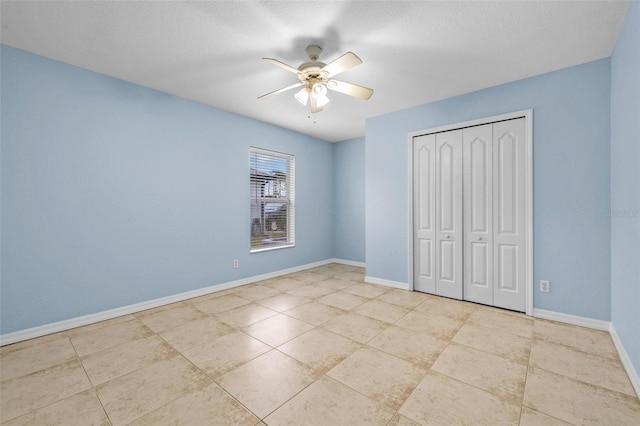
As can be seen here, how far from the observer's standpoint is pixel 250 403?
164 cm

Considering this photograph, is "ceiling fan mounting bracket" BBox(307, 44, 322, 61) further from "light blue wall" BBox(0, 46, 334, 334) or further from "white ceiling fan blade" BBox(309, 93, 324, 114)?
"light blue wall" BBox(0, 46, 334, 334)

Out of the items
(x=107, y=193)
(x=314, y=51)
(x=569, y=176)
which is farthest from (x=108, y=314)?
(x=569, y=176)

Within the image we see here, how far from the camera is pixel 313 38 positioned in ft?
7.55

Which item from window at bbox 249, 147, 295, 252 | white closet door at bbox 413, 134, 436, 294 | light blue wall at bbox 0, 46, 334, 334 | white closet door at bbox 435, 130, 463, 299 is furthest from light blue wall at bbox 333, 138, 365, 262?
light blue wall at bbox 0, 46, 334, 334

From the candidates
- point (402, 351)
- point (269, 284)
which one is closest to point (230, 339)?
point (402, 351)

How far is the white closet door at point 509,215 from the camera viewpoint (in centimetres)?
305

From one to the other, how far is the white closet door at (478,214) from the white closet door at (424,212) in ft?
1.36

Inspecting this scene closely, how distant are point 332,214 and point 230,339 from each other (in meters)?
3.90

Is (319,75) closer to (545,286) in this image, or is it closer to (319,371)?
(319,371)

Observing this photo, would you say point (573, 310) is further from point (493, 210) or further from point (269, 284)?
point (269, 284)

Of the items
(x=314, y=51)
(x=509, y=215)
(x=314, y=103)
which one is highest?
(x=314, y=51)

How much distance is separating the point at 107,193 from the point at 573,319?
→ 510 centimetres

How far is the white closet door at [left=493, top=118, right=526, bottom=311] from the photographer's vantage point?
3051 millimetres

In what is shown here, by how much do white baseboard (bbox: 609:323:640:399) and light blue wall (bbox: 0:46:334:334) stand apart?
4.14 meters
